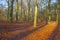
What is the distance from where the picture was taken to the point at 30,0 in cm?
5253

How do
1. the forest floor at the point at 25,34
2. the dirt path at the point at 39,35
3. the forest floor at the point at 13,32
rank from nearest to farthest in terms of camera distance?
the forest floor at the point at 13,32 → the forest floor at the point at 25,34 → the dirt path at the point at 39,35

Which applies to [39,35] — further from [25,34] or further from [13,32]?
[13,32]

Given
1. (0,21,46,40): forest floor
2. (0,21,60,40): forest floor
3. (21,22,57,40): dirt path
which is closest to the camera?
(0,21,46,40): forest floor

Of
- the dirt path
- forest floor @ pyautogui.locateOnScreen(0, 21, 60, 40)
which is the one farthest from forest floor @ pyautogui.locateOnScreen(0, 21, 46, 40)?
the dirt path

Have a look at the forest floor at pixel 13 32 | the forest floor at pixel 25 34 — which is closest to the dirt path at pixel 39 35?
the forest floor at pixel 25 34

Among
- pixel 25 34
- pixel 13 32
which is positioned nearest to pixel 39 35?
pixel 25 34

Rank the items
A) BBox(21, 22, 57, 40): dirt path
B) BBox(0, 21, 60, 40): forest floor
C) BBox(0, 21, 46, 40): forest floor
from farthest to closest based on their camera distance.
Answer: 1. BBox(21, 22, 57, 40): dirt path
2. BBox(0, 21, 60, 40): forest floor
3. BBox(0, 21, 46, 40): forest floor

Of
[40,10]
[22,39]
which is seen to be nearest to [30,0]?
[40,10]

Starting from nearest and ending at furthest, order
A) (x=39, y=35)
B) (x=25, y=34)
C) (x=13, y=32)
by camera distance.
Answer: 1. (x=25, y=34)
2. (x=39, y=35)
3. (x=13, y=32)

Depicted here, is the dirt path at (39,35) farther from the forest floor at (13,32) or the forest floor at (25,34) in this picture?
the forest floor at (13,32)

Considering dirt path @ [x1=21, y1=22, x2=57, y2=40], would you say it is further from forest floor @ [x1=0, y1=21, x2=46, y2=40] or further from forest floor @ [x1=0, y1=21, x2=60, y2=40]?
forest floor @ [x1=0, y1=21, x2=46, y2=40]

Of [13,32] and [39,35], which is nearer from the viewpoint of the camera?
[39,35]

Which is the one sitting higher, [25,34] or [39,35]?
[25,34]

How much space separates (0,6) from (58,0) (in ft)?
66.7
